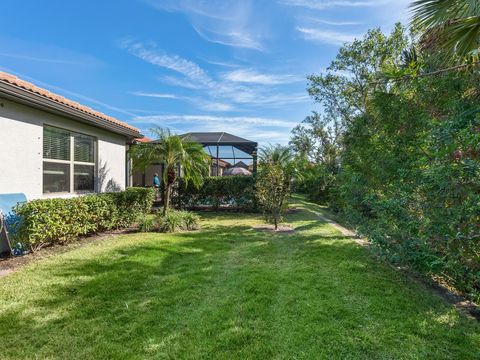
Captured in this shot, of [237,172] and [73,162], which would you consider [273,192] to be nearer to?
[73,162]

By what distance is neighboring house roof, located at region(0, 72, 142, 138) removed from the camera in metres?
5.68

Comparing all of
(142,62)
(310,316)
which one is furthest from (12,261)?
(142,62)

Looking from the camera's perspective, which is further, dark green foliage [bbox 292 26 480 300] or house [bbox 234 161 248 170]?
house [bbox 234 161 248 170]

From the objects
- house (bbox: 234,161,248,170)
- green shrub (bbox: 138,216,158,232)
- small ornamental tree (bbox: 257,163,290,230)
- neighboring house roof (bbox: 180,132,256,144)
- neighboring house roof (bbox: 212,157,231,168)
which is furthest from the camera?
neighboring house roof (bbox: 212,157,231,168)

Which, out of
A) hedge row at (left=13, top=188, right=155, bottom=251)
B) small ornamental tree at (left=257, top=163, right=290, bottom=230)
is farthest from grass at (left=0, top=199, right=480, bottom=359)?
small ornamental tree at (left=257, top=163, right=290, bottom=230)

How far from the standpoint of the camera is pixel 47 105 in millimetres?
6676

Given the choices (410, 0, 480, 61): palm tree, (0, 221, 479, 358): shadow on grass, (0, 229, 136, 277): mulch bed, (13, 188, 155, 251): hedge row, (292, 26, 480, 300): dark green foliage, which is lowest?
(0, 221, 479, 358): shadow on grass

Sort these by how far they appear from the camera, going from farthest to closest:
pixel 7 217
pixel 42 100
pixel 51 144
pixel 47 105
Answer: pixel 51 144 < pixel 47 105 < pixel 42 100 < pixel 7 217

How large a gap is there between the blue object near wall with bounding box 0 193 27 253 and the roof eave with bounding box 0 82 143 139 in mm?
2203

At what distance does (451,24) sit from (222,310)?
568 centimetres

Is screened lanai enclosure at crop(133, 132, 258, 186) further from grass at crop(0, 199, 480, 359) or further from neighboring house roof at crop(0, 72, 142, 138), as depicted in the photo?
grass at crop(0, 199, 480, 359)

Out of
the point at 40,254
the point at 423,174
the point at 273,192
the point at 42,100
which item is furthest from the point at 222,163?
the point at 423,174

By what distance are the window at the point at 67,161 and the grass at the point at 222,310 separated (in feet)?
8.94

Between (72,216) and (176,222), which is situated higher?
(72,216)
